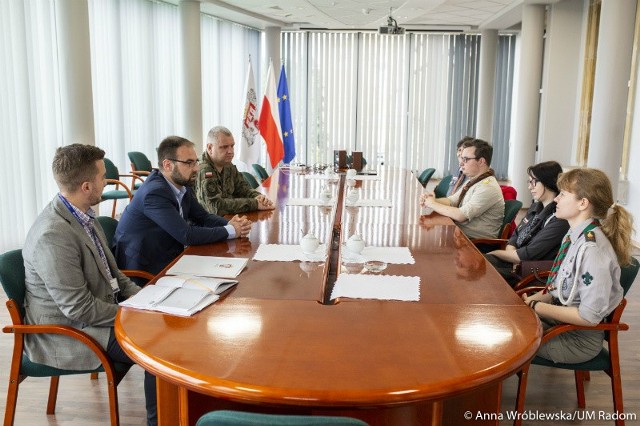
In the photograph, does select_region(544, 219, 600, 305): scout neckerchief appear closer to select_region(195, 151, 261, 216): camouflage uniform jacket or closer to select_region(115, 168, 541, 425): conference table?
select_region(115, 168, 541, 425): conference table

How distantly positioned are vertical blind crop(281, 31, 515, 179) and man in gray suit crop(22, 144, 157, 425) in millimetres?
10086

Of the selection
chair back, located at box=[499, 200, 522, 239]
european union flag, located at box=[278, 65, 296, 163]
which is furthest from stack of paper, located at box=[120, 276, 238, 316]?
european union flag, located at box=[278, 65, 296, 163]

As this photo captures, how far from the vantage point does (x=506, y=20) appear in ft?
33.1

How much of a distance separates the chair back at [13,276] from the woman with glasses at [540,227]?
2553 millimetres

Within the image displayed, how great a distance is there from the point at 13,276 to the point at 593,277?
229 cm

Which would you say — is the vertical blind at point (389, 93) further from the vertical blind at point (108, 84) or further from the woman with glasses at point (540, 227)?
the woman with glasses at point (540, 227)

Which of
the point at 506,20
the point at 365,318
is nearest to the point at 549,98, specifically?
the point at 506,20

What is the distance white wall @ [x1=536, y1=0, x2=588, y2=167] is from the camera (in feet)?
A: 26.7

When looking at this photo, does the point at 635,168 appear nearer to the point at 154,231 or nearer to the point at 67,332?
the point at 154,231

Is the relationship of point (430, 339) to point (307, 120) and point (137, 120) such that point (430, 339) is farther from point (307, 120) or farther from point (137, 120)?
point (307, 120)

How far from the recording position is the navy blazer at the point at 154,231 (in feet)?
9.86

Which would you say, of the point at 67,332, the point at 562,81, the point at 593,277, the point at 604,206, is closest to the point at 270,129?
the point at 562,81

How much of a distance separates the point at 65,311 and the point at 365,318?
117 centimetres

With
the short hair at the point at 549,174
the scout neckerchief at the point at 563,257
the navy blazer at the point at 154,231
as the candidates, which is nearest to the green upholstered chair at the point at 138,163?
the navy blazer at the point at 154,231
